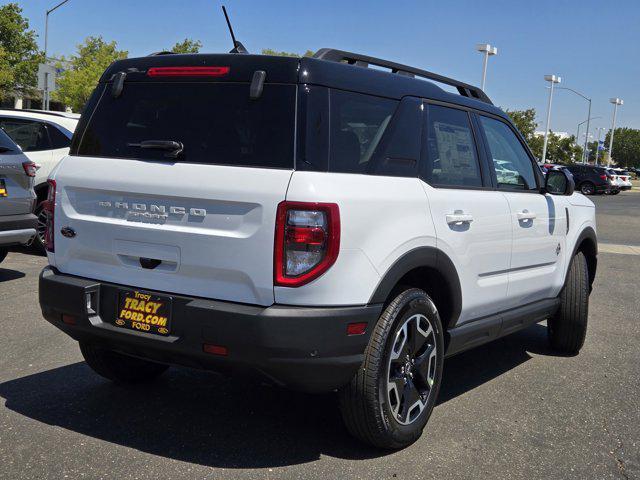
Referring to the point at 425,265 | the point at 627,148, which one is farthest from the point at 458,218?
the point at 627,148

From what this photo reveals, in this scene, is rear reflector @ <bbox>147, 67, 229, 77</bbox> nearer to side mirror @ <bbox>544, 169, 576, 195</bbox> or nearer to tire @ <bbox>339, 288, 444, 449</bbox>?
tire @ <bbox>339, 288, 444, 449</bbox>

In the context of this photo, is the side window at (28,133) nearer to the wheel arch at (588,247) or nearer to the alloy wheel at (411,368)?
the wheel arch at (588,247)

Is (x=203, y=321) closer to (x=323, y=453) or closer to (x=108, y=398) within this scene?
(x=323, y=453)

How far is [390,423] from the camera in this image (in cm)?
359

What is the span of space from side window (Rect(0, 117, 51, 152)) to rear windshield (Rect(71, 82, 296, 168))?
20.9 ft

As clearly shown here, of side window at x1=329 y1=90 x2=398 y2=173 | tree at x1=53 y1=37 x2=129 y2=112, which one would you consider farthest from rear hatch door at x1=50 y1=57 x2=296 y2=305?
tree at x1=53 y1=37 x2=129 y2=112

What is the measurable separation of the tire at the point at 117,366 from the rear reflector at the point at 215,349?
1.11 metres

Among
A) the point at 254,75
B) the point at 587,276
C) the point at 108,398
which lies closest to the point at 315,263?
the point at 254,75

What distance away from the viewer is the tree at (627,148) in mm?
131250

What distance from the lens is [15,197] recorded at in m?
7.54

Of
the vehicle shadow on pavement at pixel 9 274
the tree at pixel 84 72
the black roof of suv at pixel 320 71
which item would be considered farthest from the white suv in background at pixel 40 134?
the tree at pixel 84 72

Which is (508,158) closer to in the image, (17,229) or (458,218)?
(458,218)

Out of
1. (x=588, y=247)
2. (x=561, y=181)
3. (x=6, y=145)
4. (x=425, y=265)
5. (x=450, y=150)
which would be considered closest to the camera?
(x=425, y=265)

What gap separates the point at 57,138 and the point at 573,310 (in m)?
7.16
